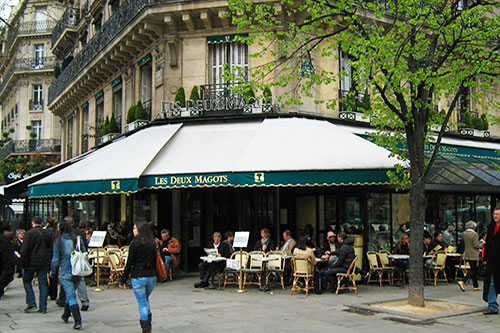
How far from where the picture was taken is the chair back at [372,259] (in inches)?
507

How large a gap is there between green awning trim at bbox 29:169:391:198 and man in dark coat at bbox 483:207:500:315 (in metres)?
3.40

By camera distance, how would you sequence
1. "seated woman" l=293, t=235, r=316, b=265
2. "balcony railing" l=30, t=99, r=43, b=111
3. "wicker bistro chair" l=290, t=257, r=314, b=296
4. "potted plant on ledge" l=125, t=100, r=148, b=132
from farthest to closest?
1. "balcony railing" l=30, t=99, r=43, b=111
2. "potted plant on ledge" l=125, t=100, r=148, b=132
3. "seated woman" l=293, t=235, r=316, b=265
4. "wicker bistro chair" l=290, t=257, r=314, b=296

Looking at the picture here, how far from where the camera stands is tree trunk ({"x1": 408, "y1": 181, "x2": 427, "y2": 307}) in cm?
966

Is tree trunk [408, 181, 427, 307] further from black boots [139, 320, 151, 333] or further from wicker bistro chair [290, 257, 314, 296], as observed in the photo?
black boots [139, 320, 151, 333]

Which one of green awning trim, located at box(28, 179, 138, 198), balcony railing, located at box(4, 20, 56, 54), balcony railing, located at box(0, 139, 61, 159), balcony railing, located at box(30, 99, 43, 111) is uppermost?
balcony railing, located at box(4, 20, 56, 54)

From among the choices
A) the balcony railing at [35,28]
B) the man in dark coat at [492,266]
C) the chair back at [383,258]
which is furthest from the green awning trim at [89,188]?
the balcony railing at [35,28]

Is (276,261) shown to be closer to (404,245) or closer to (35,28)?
(404,245)

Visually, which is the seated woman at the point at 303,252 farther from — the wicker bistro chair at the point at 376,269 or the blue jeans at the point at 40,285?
the blue jeans at the point at 40,285

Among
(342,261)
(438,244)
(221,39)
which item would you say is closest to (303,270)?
(342,261)

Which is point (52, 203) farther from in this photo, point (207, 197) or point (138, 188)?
point (138, 188)

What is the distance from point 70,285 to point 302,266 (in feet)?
16.1

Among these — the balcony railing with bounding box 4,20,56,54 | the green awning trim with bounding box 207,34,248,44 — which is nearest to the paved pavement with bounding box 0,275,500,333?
the green awning trim with bounding box 207,34,248,44

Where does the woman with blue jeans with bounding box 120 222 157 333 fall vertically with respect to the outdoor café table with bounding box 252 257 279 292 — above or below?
above

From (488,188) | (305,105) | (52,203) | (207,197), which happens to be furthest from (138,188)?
(52,203)
